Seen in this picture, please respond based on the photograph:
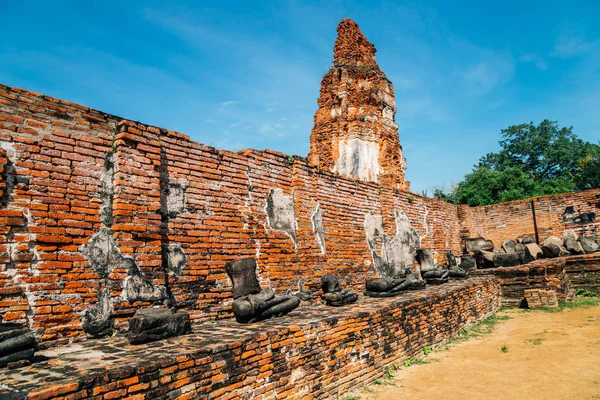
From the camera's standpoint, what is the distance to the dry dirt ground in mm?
4559

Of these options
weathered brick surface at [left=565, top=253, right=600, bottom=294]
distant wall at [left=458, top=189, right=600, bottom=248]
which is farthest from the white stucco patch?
weathered brick surface at [left=565, top=253, right=600, bottom=294]

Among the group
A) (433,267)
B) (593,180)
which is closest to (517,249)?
(433,267)

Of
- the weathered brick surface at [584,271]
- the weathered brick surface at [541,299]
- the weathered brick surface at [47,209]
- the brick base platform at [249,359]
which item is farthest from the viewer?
the weathered brick surface at [584,271]

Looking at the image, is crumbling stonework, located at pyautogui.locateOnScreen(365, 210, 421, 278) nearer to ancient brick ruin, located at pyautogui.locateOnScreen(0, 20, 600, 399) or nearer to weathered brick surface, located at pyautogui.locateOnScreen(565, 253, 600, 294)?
ancient brick ruin, located at pyautogui.locateOnScreen(0, 20, 600, 399)

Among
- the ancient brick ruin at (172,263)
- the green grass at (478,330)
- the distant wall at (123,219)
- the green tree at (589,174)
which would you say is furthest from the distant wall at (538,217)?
the green tree at (589,174)

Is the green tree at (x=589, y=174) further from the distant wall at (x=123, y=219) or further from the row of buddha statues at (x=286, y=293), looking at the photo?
the distant wall at (x=123, y=219)

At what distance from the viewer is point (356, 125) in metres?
11.9

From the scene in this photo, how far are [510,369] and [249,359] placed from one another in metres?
3.66

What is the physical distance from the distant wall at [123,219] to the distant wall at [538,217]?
10339mm

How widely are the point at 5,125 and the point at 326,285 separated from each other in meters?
5.07

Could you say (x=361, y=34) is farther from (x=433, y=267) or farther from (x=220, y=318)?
(x=220, y=318)

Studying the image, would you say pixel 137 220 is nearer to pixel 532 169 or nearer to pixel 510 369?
pixel 510 369

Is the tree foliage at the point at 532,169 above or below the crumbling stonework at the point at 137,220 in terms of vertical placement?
above

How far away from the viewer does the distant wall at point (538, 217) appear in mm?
14148
